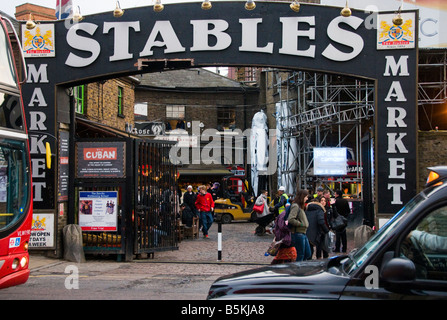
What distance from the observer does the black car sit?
345 centimetres

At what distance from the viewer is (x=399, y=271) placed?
3.37 meters

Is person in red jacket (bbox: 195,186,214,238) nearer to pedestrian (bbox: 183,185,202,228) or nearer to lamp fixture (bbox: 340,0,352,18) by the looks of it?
pedestrian (bbox: 183,185,202,228)

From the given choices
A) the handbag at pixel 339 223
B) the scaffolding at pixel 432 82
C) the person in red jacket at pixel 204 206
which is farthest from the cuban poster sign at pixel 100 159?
the scaffolding at pixel 432 82

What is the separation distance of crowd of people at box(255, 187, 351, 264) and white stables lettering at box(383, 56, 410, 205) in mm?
Answer: 1808

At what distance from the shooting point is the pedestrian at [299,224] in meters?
10.1

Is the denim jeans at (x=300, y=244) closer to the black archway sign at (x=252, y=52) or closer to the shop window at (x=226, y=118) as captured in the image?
the black archway sign at (x=252, y=52)

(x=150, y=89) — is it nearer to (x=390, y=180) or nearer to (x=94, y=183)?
(x=94, y=183)

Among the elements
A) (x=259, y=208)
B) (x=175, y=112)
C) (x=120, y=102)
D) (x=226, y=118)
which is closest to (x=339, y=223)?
(x=259, y=208)

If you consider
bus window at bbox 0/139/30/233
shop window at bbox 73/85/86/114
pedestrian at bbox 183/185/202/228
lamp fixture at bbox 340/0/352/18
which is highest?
lamp fixture at bbox 340/0/352/18

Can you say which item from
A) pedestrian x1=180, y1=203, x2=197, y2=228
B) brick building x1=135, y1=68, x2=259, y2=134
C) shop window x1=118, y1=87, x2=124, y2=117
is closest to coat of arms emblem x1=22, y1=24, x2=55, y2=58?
pedestrian x1=180, y1=203, x2=197, y2=228

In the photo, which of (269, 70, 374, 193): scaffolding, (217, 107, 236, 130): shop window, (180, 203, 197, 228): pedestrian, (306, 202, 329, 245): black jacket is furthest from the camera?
(217, 107, 236, 130): shop window

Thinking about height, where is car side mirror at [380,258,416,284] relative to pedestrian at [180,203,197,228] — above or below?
above

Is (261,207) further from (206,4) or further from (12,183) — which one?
(12,183)

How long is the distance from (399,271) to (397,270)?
0.5 inches
